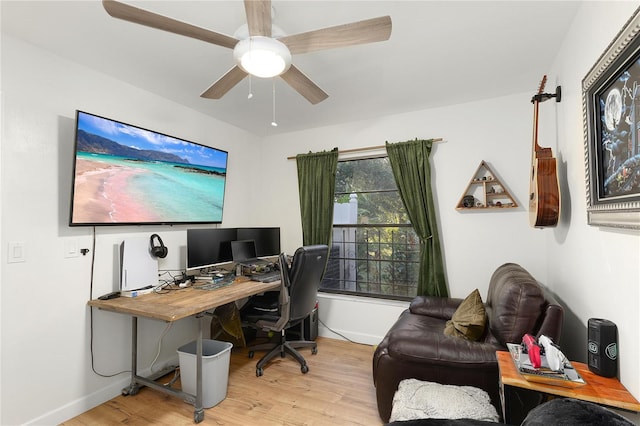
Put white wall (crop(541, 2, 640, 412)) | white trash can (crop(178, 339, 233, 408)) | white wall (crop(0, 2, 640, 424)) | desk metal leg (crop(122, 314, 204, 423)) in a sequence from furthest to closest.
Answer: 1. white trash can (crop(178, 339, 233, 408))
2. desk metal leg (crop(122, 314, 204, 423))
3. white wall (crop(0, 2, 640, 424))
4. white wall (crop(541, 2, 640, 412))

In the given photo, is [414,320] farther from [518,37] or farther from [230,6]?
[230,6]

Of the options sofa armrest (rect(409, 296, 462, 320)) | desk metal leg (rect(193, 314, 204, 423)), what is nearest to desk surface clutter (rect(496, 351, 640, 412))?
sofa armrest (rect(409, 296, 462, 320))

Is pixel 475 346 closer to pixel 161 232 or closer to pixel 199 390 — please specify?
pixel 199 390

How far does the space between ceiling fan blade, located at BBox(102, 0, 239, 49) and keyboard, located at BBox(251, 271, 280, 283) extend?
77.9 inches

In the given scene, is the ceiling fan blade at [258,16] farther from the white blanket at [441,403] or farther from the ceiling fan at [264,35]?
the white blanket at [441,403]

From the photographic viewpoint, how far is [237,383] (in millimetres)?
2559

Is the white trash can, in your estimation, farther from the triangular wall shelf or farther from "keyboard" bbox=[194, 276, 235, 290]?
the triangular wall shelf

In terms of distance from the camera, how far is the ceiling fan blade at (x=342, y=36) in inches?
53.9

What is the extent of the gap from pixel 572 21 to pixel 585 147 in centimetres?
87

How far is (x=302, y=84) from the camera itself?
6.40ft

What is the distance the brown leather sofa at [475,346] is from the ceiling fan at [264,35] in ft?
5.40

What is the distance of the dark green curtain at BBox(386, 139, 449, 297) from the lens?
9.96ft

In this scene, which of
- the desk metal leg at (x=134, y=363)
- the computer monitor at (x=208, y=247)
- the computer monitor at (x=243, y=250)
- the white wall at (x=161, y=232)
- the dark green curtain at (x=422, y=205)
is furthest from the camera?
the computer monitor at (x=243, y=250)

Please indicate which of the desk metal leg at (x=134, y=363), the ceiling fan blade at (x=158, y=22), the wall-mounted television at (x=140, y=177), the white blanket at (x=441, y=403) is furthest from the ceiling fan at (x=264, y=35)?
the desk metal leg at (x=134, y=363)
